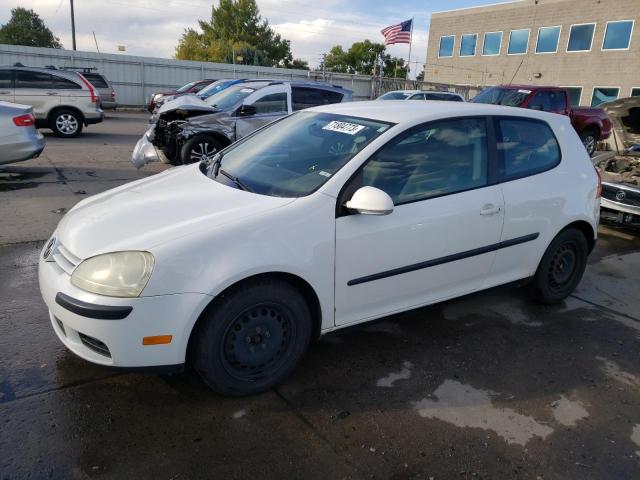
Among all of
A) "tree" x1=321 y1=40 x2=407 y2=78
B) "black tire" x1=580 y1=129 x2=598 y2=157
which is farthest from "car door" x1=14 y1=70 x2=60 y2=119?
"tree" x1=321 y1=40 x2=407 y2=78

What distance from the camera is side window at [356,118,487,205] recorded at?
9.86 feet

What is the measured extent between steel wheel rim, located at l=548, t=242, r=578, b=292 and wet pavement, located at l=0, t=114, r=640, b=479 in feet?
0.95

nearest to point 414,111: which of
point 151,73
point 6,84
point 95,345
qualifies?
point 95,345

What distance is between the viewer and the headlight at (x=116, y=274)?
236 cm

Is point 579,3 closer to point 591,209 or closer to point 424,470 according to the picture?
point 591,209

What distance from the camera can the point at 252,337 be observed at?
269 cm

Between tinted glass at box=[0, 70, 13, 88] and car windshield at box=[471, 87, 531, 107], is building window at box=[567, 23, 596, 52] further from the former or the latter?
tinted glass at box=[0, 70, 13, 88]

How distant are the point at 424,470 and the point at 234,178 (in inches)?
80.1

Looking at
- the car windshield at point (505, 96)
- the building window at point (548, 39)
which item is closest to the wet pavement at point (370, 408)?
the car windshield at point (505, 96)

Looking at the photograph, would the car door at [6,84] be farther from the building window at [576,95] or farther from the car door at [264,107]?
the building window at [576,95]

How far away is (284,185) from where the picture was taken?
9.85ft

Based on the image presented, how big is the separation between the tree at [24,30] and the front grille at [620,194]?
73145 mm

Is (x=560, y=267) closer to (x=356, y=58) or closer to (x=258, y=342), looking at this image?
(x=258, y=342)

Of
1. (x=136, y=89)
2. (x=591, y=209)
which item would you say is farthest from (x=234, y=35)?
(x=591, y=209)
